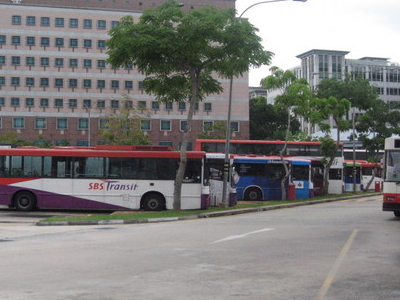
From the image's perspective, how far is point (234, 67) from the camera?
23.2m

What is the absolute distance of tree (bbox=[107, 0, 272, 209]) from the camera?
2177cm

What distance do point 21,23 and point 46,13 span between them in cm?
342

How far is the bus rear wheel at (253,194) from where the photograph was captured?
34.5 m

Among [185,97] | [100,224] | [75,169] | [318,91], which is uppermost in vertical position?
[318,91]

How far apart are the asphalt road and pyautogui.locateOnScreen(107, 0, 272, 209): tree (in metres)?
8.18

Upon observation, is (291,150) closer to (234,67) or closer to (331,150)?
(331,150)

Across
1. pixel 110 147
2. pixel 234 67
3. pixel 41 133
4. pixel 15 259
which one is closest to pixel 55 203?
pixel 110 147

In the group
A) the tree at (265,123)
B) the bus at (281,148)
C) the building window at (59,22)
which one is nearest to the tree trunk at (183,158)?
the bus at (281,148)

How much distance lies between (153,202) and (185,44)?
7.30 meters

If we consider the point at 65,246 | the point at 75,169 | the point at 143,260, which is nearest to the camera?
the point at 143,260

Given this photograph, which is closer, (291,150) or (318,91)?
(291,150)

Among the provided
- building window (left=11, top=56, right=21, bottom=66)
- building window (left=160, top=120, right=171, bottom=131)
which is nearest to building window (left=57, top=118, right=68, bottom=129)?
building window (left=11, top=56, right=21, bottom=66)

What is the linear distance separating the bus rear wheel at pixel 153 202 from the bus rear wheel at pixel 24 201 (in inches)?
195

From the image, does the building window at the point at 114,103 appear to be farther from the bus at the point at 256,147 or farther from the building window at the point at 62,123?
the bus at the point at 256,147
